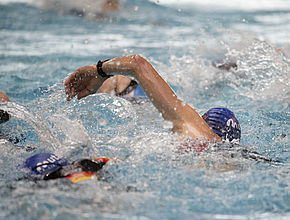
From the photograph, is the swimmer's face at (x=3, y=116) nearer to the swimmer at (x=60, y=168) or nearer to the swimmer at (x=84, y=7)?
the swimmer at (x=60, y=168)

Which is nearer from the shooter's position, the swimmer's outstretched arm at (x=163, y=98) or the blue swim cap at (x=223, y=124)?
the swimmer's outstretched arm at (x=163, y=98)

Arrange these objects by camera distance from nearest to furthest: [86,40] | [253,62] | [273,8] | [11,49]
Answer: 1. [253,62]
2. [11,49]
3. [86,40]
4. [273,8]

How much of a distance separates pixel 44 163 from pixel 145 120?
1.35m

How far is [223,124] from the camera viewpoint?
223 centimetres

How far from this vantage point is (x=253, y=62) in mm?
4848

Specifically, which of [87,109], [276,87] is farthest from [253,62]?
[87,109]

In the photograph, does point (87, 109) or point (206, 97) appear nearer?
point (87, 109)

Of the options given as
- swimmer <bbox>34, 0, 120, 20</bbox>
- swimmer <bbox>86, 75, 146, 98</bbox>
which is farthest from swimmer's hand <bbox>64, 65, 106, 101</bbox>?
swimmer <bbox>34, 0, 120, 20</bbox>

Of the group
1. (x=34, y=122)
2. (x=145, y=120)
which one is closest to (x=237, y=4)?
(x=145, y=120)

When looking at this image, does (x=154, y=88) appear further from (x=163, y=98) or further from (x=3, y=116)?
(x=3, y=116)

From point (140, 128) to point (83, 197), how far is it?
1.26m

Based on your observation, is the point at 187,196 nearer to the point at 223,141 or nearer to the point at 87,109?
the point at 223,141

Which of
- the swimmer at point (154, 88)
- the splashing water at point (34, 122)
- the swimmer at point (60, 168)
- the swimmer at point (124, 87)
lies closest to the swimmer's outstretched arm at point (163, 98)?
the swimmer at point (154, 88)

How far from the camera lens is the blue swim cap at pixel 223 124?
7.33 ft
